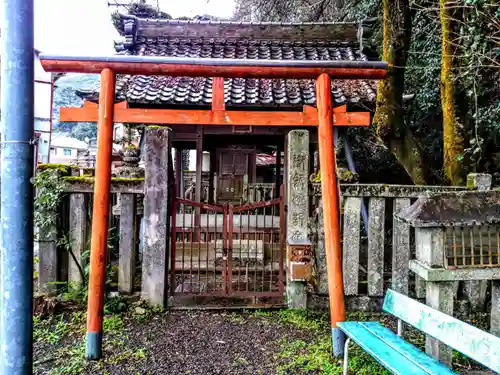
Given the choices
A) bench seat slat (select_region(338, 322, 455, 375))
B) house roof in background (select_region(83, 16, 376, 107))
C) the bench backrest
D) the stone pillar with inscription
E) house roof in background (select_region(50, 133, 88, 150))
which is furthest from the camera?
house roof in background (select_region(50, 133, 88, 150))

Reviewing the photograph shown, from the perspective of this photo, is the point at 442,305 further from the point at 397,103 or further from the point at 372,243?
the point at 397,103

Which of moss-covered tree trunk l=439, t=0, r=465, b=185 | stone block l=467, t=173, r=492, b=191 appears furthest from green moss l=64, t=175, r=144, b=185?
moss-covered tree trunk l=439, t=0, r=465, b=185

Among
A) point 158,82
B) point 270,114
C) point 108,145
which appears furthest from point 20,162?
point 158,82

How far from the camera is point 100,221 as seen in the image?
3.44m

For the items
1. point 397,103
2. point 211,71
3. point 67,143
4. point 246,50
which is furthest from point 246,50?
point 67,143

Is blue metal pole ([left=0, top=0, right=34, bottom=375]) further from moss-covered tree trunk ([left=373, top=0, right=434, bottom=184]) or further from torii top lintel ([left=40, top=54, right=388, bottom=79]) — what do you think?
moss-covered tree trunk ([left=373, top=0, right=434, bottom=184])

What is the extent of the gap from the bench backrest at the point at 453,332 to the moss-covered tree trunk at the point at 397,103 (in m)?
4.20

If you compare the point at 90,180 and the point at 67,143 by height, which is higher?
the point at 67,143

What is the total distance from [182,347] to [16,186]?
7.66 ft

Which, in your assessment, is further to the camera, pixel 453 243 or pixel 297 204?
pixel 297 204

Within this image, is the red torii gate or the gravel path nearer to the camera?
the gravel path

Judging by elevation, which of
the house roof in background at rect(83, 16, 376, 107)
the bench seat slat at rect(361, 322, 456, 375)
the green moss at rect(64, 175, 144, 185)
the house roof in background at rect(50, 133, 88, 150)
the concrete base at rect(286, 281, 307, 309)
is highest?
the house roof in background at rect(50, 133, 88, 150)

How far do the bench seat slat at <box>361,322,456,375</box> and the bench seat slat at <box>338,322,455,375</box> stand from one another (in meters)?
0.01

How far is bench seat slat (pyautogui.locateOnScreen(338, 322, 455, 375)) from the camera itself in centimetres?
232
